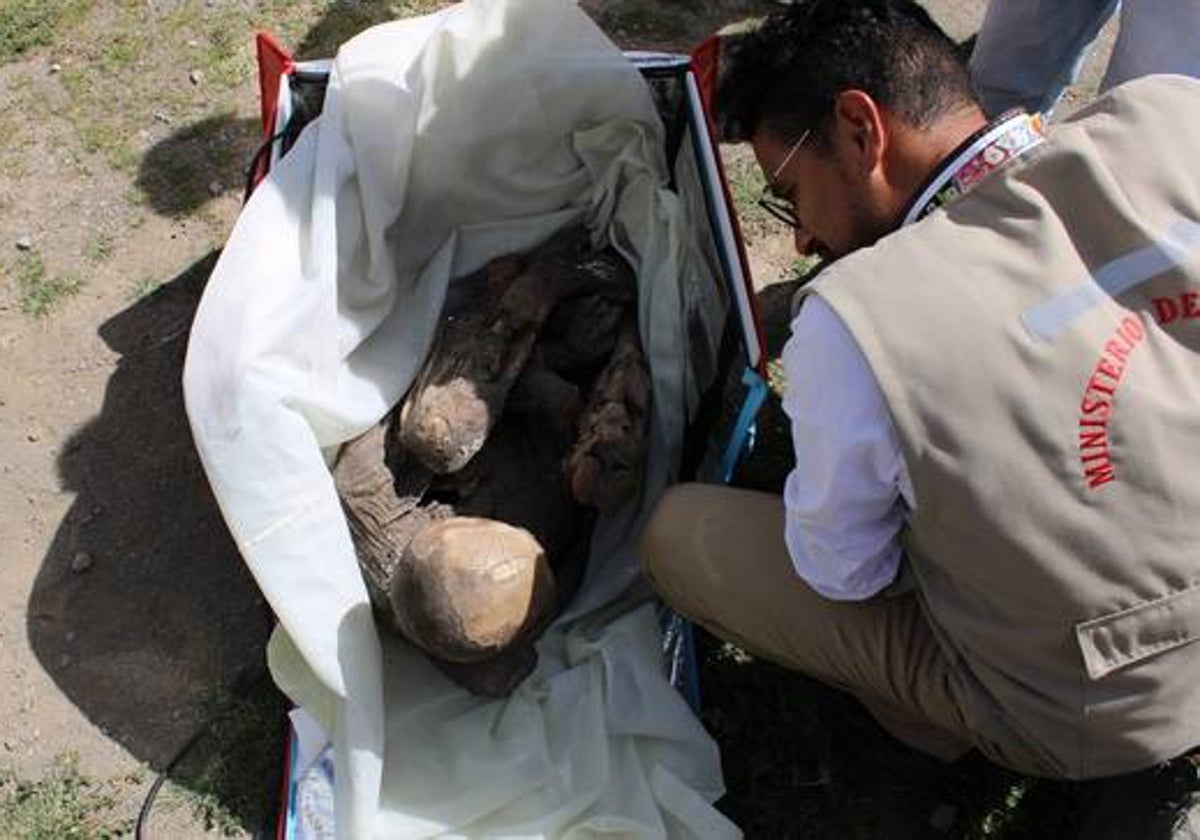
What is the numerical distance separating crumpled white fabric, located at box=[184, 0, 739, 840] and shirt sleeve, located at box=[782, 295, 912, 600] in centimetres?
72

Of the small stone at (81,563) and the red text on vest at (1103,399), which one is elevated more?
the red text on vest at (1103,399)

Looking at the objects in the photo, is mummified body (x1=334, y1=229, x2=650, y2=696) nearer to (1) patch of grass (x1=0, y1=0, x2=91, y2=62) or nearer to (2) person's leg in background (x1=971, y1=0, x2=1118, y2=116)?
(2) person's leg in background (x1=971, y1=0, x2=1118, y2=116)

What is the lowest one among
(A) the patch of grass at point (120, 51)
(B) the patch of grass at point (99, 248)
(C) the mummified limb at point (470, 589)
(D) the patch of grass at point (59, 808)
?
(D) the patch of grass at point (59, 808)

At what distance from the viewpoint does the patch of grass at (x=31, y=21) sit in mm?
3941

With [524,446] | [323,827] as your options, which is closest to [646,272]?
[524,446]

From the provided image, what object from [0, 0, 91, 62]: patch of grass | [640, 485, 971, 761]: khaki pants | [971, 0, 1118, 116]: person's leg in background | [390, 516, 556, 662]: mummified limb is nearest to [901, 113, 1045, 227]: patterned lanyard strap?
[640, 485, 971, 761]: khaki pants

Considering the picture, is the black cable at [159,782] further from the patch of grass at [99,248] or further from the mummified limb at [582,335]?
the patch of grass at [99,248]

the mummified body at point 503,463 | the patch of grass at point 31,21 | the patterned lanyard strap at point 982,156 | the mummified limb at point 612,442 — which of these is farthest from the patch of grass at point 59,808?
the patch of grass at point 31,21

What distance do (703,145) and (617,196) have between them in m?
0.34

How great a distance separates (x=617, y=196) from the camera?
308 centimetres

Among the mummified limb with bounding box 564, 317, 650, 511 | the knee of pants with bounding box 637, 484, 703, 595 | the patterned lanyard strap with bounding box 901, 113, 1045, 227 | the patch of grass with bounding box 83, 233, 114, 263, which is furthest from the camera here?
the patch of grass with bounding box 83, 233, 114, 263

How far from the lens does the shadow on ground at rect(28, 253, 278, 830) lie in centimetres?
280

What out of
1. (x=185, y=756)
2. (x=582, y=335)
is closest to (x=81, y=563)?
(x=185, y=756)

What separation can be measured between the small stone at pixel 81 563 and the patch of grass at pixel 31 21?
6.06 feet
